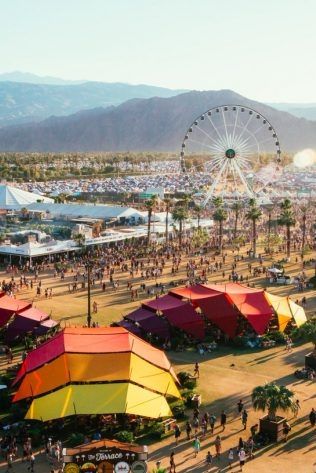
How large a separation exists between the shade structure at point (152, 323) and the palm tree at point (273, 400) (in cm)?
1136

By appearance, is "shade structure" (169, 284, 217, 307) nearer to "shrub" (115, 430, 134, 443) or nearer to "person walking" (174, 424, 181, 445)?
"person walking" (174, 424, 181, 445)

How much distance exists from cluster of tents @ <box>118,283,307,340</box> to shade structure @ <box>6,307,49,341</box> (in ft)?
14.0

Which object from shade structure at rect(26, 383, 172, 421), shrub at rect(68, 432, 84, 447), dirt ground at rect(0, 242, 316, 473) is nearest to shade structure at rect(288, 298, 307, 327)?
dirt ground at rect(0, 242, 316, 473)

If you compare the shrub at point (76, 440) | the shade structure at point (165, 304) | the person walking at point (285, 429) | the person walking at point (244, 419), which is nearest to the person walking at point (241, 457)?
the person walking at point (285, 429)

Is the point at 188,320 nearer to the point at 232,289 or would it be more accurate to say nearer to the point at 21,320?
the point at 232,289

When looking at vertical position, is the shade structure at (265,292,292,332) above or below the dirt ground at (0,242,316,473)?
above

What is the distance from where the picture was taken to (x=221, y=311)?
114ft

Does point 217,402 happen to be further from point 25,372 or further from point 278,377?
point 25,372

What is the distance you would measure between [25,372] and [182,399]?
6165mm

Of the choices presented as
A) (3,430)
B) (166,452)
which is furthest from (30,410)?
(166,452)

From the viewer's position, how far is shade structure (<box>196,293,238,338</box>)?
34250 millimetres

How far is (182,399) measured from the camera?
2578 centimetres

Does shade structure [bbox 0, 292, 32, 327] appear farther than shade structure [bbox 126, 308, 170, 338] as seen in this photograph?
Yes

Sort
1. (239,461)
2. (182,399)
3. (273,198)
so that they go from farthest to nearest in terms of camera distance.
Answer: (273,198) → (182,399) → (239,461)
